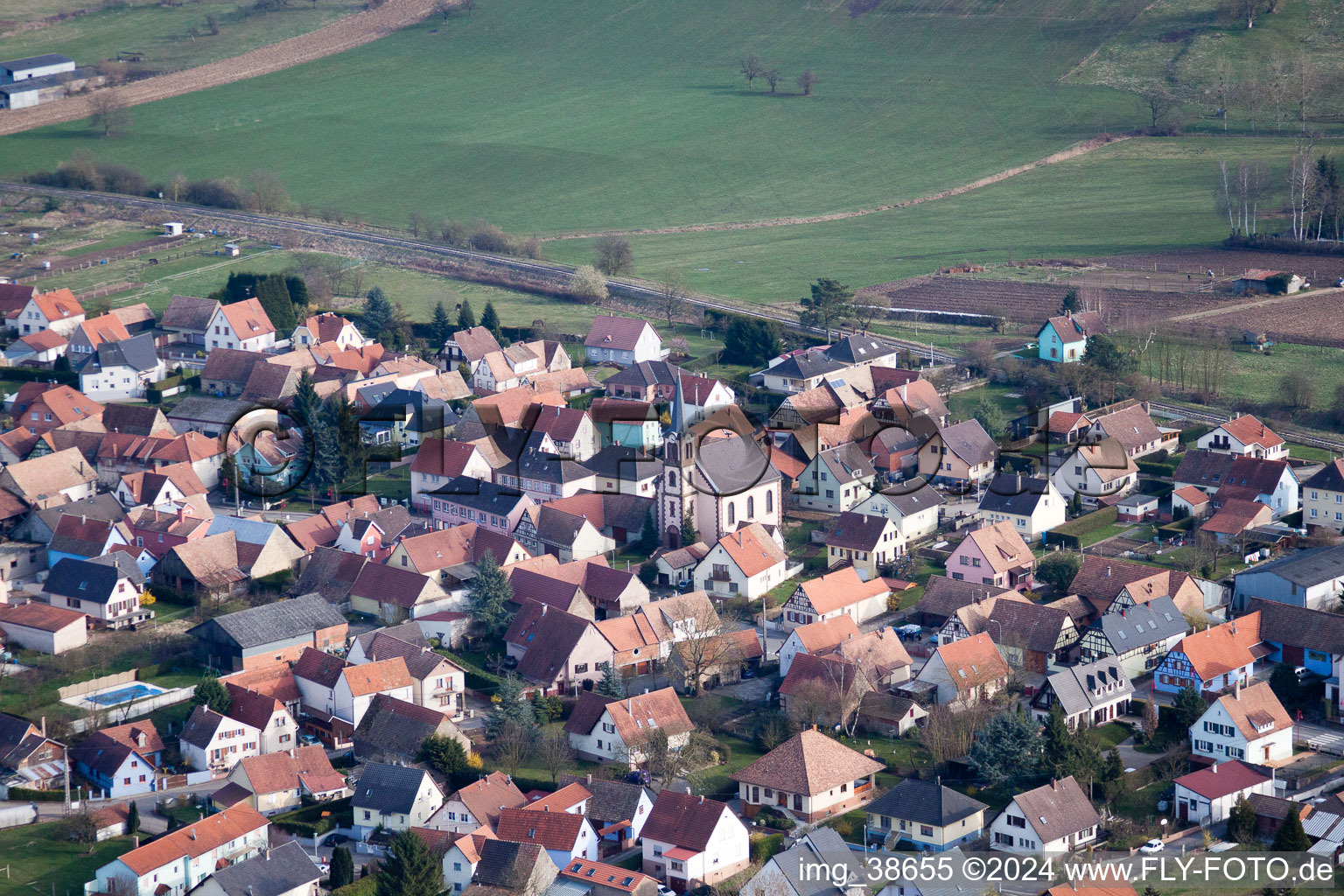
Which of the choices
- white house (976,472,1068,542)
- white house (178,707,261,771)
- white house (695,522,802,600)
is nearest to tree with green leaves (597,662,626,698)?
white house (695,522,802,600)

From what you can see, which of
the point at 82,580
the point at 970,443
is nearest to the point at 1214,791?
the point at 970,443

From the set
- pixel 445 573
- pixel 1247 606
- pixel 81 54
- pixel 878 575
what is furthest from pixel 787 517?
pixel 81 54

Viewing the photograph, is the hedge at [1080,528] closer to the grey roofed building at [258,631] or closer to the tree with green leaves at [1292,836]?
the tree with green leaves at [1292,836]

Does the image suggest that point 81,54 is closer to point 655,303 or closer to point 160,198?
point 160,198

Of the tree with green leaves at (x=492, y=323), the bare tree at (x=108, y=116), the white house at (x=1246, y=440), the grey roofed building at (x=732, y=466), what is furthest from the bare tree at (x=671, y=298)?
the bare tree at (x=108, y=116)

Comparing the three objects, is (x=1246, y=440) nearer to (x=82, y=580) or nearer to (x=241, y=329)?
(x=82, y=580)
